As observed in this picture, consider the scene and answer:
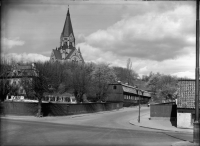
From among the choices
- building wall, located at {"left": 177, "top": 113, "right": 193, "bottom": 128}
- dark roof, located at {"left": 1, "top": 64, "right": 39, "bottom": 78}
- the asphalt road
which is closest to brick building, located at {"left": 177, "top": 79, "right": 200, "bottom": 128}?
building wall, located at {"left": 177, "top": 113, "right": 193, "bottom": 128}

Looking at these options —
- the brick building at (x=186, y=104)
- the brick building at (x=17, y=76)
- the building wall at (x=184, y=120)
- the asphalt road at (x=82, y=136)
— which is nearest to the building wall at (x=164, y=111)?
the brick building at (x=186, y=104)

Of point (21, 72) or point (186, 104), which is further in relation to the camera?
point (21, 72)

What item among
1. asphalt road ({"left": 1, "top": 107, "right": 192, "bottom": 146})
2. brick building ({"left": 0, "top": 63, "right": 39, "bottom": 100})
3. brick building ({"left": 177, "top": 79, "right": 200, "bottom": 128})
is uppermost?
brick building ({"left": 0, "top": 63, "right": 39, "bottom": 100})

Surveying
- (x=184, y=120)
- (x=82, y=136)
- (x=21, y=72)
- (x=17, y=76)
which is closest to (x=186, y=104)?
(x=184, y=120)

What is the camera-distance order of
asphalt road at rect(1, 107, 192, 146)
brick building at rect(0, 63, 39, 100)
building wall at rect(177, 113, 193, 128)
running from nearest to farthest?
asphalt road at rect(1, 107, 192, 146) < building wall at rect(177, 113, 193, 128) < brick building at rect(0, 63, 39, 100)

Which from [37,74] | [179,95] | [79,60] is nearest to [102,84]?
[79,60]

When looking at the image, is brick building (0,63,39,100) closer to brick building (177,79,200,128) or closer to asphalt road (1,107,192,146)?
asphalt road (1,107,192,146)

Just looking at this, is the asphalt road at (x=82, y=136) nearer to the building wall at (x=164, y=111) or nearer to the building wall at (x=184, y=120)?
the building wall at (x=184, y=120)

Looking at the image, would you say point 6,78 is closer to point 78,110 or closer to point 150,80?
point 78,110

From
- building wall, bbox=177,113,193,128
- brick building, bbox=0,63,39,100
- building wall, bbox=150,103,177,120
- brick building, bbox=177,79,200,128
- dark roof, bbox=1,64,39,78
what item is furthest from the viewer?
dark roof, bbox=1,64,39,78

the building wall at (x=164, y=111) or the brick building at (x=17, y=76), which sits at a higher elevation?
the brick building at (x=17, y=76)

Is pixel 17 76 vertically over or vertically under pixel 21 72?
under

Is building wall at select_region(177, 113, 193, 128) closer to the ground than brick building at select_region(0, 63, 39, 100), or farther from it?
closer to the ground

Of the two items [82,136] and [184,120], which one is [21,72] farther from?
[82,136]
